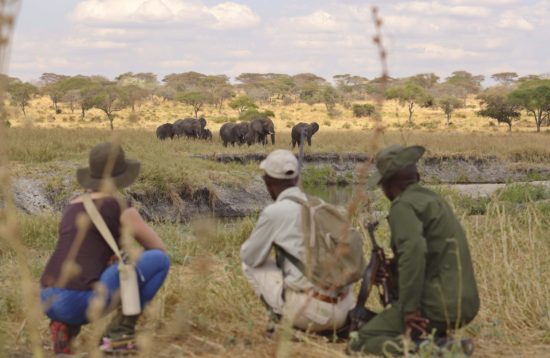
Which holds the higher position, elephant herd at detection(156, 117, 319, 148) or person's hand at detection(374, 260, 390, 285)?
person's hand at detection(374, 260, 390, 285)

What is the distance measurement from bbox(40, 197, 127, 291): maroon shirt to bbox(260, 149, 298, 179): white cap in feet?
2.60

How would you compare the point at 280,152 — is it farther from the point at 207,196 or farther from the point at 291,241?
the point at 207,196

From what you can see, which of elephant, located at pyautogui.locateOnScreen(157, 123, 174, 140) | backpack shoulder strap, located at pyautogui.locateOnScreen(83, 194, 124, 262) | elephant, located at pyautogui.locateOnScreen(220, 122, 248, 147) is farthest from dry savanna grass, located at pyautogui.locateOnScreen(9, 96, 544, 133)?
backpack shoulder strap, located at pyautogui.locateOnScreen(83, 194, 124, 262)

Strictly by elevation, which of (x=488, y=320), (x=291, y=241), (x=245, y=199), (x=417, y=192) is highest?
(x=417, y=192)

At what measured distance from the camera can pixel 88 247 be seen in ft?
13.6

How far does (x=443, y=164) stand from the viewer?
891 inches

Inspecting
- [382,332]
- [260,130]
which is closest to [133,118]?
[382,332]

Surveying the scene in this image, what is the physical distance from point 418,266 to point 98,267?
1.51 metres

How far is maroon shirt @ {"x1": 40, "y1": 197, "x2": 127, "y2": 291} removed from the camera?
413 centimetres

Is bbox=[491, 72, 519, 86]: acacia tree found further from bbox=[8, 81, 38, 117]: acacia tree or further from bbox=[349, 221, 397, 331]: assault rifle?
bbox=[349, 221, 397, 331]: assault rifle

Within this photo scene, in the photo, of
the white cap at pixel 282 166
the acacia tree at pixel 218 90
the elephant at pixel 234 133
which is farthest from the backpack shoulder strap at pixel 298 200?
the acacia tree at pixel 218 90

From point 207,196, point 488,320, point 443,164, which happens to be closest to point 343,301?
point 488,320

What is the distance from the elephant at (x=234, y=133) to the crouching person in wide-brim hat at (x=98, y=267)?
23355mm

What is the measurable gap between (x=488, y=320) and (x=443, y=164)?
17.9 metres
